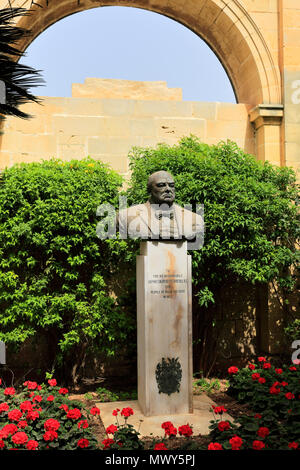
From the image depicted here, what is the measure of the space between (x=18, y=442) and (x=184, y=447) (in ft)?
3.75

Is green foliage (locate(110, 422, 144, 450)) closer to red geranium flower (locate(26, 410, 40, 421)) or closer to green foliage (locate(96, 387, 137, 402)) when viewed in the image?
red geranium flower (locate(26, 410, 40, 421))

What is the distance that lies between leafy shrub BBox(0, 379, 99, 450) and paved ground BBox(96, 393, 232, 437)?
0.55 metres

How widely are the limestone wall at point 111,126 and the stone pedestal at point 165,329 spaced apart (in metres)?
2.61

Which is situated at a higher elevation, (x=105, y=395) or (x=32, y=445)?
(x=32, y=445)

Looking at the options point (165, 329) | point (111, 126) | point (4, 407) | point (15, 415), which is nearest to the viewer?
point (15, 415)

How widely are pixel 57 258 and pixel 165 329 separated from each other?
1.97 metres

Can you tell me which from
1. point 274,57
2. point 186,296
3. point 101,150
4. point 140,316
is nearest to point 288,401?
point 186,296

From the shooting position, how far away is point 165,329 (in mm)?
4289

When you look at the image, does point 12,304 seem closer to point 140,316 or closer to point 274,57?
point 140,316

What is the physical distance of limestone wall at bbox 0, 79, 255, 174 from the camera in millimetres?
6340

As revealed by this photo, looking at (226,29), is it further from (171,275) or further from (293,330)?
(293,330)

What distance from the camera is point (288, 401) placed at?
3988 mm

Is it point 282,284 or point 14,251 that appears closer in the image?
point 14,251

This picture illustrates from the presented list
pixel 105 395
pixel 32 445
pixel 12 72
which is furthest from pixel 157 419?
pixel 12 72
